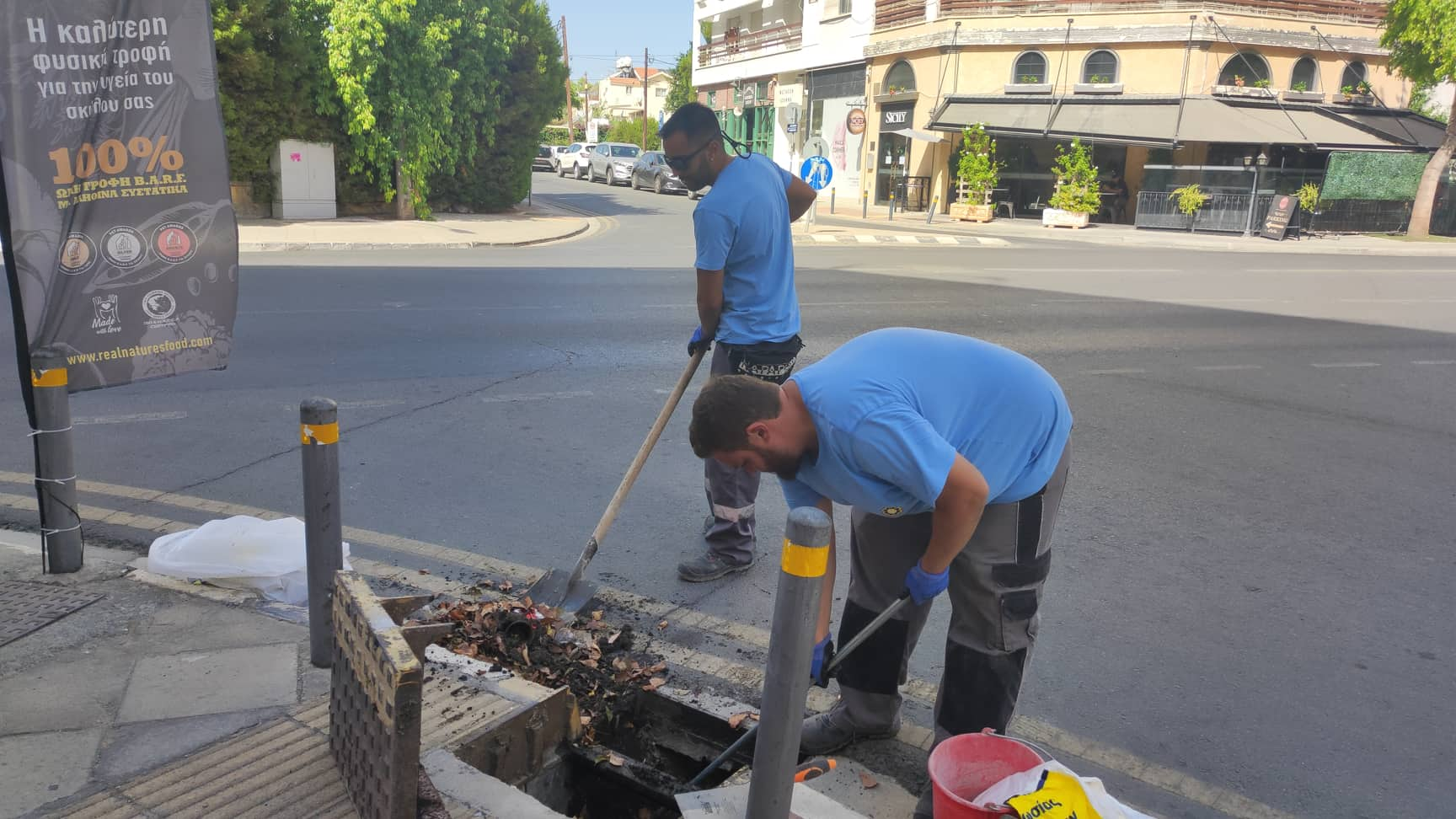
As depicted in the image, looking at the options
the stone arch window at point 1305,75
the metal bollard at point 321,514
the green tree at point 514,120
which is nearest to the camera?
the metal bollard at point 321,514

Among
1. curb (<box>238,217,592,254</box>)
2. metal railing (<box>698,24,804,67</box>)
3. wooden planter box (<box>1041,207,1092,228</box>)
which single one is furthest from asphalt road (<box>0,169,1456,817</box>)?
metal railing (<box>698,24,804,67</box>)

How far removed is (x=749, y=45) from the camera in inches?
1709

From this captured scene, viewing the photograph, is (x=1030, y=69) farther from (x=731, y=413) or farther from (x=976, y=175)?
(x=731, y=413)

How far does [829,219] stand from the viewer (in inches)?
1067

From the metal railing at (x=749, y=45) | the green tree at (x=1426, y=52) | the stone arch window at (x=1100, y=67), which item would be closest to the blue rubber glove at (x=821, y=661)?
the green tree at (x=1426, y=52)

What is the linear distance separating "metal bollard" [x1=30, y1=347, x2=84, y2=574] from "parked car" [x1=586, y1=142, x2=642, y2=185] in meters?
33.0

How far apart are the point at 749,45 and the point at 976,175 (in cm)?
2026

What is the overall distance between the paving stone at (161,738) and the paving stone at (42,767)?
5cm

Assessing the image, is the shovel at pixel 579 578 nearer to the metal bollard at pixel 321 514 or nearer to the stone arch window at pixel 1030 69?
the metal bollard at pixel 321 514

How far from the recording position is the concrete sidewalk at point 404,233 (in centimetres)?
1606

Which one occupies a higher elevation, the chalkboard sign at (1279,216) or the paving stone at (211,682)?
the chalkboard sign at (1279,216)

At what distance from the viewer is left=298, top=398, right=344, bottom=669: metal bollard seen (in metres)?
3.40

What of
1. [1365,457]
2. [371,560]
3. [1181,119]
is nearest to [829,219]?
[1181,119]

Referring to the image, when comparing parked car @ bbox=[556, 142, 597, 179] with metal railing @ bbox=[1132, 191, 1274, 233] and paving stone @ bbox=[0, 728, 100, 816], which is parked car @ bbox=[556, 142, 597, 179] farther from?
paving stone @ bbox=[0, 728, 100, 816]
